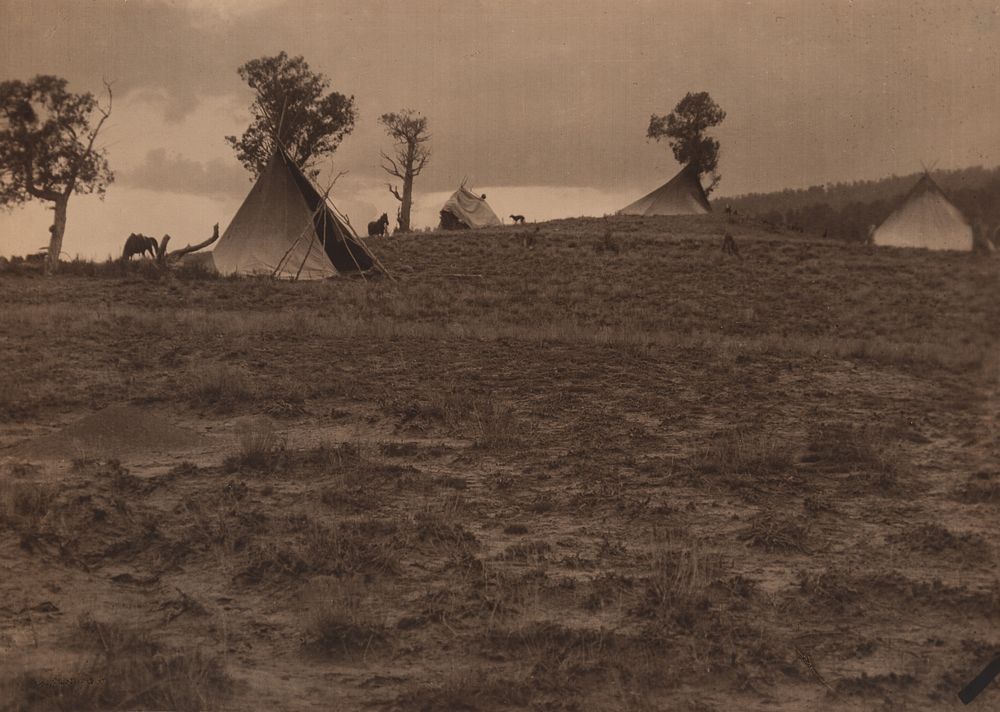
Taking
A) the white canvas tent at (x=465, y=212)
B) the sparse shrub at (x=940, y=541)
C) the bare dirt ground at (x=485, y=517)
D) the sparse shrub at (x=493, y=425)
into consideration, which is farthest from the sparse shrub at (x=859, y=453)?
the white canvas tent at (x=465, y=212)

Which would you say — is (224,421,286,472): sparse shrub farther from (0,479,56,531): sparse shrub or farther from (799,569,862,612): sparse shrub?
(799,569,862,612): sparse shrub

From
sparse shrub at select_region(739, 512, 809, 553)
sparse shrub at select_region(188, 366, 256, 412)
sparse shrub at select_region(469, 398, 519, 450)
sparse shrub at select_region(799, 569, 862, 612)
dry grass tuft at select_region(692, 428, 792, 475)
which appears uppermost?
sparse shrub at select_region(188, 366, 256, 412)

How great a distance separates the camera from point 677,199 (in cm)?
5088

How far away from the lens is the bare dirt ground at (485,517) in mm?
5660

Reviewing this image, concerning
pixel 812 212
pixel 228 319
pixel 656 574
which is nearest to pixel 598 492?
pixel 656 574

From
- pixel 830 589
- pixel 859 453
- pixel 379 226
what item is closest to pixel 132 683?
pixel 830 589

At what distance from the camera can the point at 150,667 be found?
5.43 meters

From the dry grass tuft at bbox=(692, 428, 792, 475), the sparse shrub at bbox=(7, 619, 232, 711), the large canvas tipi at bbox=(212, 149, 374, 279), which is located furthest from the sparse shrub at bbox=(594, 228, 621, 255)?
the sparse shrub at bbox=(7, 619, 232, 711)

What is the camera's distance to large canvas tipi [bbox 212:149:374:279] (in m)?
24.2

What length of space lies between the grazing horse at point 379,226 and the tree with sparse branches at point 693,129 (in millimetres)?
19489

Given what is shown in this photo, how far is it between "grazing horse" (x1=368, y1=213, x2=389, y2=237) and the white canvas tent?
19.6ft

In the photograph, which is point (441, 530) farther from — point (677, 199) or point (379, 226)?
Answer: point (677, 199)

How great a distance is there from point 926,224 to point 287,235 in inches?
1063

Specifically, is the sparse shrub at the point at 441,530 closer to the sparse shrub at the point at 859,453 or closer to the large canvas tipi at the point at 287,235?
the sparse shrub at the point at 859,453
